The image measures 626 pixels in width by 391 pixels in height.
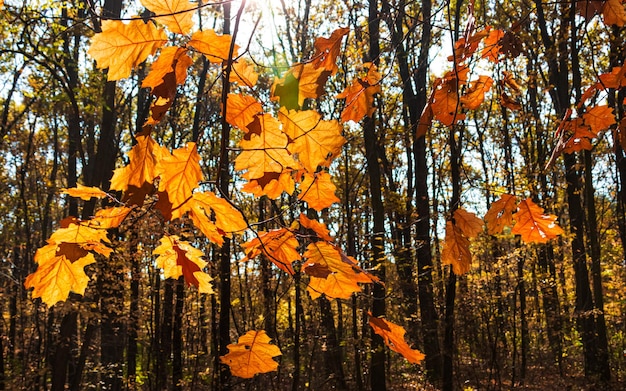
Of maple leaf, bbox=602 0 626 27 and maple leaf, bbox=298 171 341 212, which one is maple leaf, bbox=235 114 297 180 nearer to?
maple leaf, bbox=298 171 341 212

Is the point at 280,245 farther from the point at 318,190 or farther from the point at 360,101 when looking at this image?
the point at 360,101

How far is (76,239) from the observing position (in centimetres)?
89

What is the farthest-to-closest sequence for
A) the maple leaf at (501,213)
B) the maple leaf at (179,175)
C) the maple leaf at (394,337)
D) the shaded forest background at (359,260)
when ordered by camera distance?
the shaded forest background at (359,260) < the maple leaf at (501,213) < the maple leaf at (394,337) < the maple leaf at (179,175)

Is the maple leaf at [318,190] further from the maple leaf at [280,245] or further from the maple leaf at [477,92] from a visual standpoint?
the maple leaf at [477,92]

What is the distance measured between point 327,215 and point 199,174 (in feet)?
26.3

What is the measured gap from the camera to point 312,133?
3.05ft

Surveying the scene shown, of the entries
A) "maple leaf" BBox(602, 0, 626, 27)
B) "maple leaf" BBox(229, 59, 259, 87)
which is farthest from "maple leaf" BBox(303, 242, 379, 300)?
"maple leaf" BBox(602, 0, 626, 27)

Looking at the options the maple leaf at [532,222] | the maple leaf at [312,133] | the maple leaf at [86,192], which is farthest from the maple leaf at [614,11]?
the maple leaf at [86,192]

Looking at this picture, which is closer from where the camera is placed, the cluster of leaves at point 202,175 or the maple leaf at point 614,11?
the cluster of leaves at point 202,175

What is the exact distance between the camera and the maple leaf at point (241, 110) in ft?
3.06

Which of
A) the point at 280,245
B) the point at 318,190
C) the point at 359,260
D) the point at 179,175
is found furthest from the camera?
the point at 359,260

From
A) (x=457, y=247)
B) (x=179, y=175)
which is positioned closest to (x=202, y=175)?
(x=179, y=175)

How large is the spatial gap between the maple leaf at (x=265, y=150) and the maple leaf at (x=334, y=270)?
173mm

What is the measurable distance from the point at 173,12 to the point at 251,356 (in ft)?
2.23
